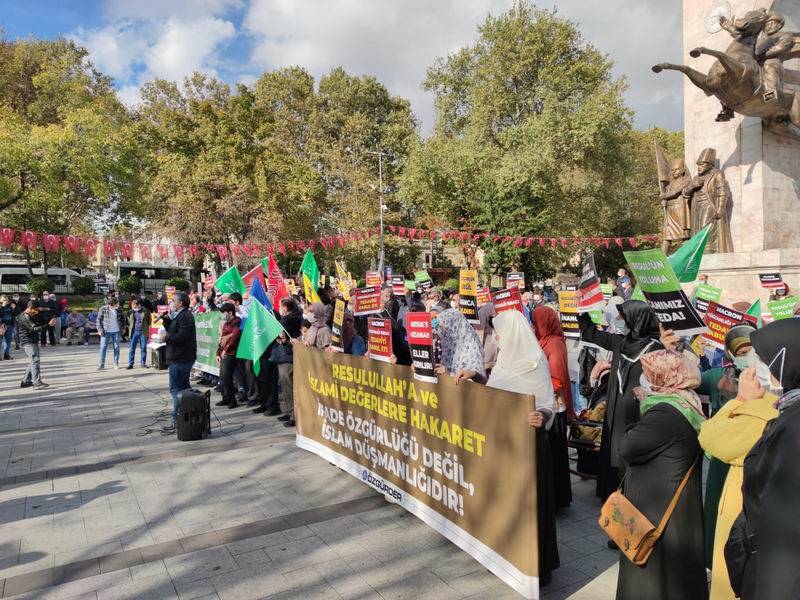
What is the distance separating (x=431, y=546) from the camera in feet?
14.0

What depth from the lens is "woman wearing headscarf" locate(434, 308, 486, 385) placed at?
203 inches

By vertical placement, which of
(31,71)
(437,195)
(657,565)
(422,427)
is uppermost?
(31,71)

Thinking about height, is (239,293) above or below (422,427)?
above

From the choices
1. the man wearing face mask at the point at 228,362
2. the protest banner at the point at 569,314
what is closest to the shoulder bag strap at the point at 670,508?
the protest banner at the point at 569,314

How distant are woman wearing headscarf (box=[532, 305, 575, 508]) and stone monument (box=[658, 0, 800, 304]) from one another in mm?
9645

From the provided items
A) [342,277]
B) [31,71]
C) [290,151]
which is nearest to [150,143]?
[31,71]

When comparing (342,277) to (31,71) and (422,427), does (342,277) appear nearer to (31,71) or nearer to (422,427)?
(422,427)

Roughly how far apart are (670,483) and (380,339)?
10.2 feet

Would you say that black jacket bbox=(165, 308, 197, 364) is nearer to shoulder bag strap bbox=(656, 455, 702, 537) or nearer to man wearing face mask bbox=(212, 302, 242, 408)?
man wearing face mask bbox=(212, 302, 242, 408)

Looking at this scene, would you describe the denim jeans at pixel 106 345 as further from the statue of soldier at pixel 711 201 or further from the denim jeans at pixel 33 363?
the statue of soldier at pixel 711 201

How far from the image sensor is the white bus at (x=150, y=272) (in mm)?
46906

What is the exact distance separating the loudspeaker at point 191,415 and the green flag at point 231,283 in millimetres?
3649

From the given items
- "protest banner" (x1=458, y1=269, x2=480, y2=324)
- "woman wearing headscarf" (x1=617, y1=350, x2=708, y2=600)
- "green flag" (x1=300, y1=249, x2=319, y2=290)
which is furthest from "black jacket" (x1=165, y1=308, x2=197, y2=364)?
"woman wearing headscarf" (x1=617, y1=350, x2=708, y2=600)

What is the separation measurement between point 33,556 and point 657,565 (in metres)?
4.37
